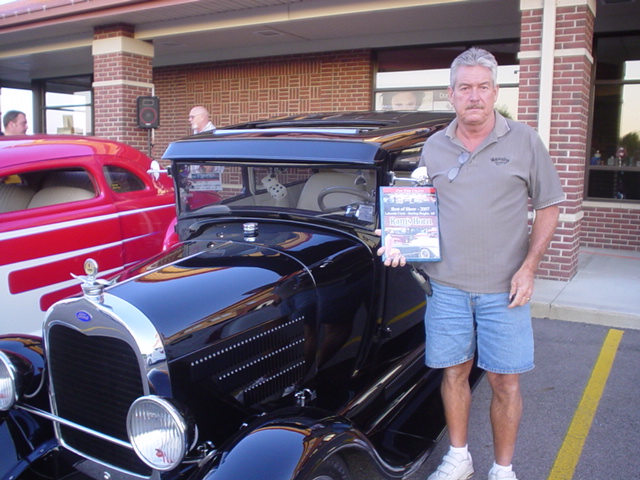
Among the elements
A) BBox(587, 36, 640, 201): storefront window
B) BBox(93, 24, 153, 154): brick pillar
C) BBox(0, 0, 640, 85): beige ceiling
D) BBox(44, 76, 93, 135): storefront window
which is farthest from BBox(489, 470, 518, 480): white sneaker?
BBox(44, 76, 93, 135): storefront window

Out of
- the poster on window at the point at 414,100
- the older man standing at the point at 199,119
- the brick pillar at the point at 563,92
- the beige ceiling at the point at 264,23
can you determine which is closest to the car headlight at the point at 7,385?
the older man standing at the point at 199,119

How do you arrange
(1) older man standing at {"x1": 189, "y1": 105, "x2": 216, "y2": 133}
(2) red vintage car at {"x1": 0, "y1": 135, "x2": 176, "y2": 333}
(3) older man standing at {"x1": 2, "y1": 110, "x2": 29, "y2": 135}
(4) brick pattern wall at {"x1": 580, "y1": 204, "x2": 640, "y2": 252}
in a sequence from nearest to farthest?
(2) red vintage car at {"x1": 0, "y1": 135, "x2": 176, "y2": 333} < (3) older man standing at {"x1": 2, "y1": 110, "x2": 29, "y2": 135} < (1) older man standing at {"x1": 189, "y1": 105, "x2": 216, "y2": 133} < (4) brick pattern wall at {"x1": 580, "y1": 204, "x2": 640, "y2": 252}

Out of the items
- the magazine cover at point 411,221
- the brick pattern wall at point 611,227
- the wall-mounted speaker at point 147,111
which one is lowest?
the brick pattern wall at point 611,227

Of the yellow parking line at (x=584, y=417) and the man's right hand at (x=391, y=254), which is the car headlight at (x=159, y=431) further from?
the yellow parking line at (x=584, y=417)

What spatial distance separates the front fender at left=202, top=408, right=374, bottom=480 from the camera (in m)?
2.01

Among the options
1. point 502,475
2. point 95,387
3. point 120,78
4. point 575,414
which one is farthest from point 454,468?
point 120,78

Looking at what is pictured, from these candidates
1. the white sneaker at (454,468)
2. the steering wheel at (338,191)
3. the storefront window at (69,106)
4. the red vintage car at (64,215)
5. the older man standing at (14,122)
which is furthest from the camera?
the storefront window at (69,106)

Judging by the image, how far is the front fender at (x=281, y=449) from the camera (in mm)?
2014

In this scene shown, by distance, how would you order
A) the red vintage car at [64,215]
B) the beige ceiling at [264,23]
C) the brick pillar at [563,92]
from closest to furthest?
the red vintage car at [64,215] < the brick pillar at [563,92] < the beige ceiling at [264,23]

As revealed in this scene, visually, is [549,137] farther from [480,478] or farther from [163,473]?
[163,473]

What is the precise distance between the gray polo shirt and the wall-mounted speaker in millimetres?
8018

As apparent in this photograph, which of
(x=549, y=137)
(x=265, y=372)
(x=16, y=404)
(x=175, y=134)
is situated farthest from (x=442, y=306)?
(x=175, y=134)

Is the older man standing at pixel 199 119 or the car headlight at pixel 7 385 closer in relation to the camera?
the car headlight at pixel 7 385

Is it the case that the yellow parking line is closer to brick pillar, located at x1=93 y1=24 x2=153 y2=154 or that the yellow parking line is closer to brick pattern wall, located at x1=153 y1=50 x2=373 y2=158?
brick pattern wall, located at x1=153 y1=50 x2=373 y2=158
